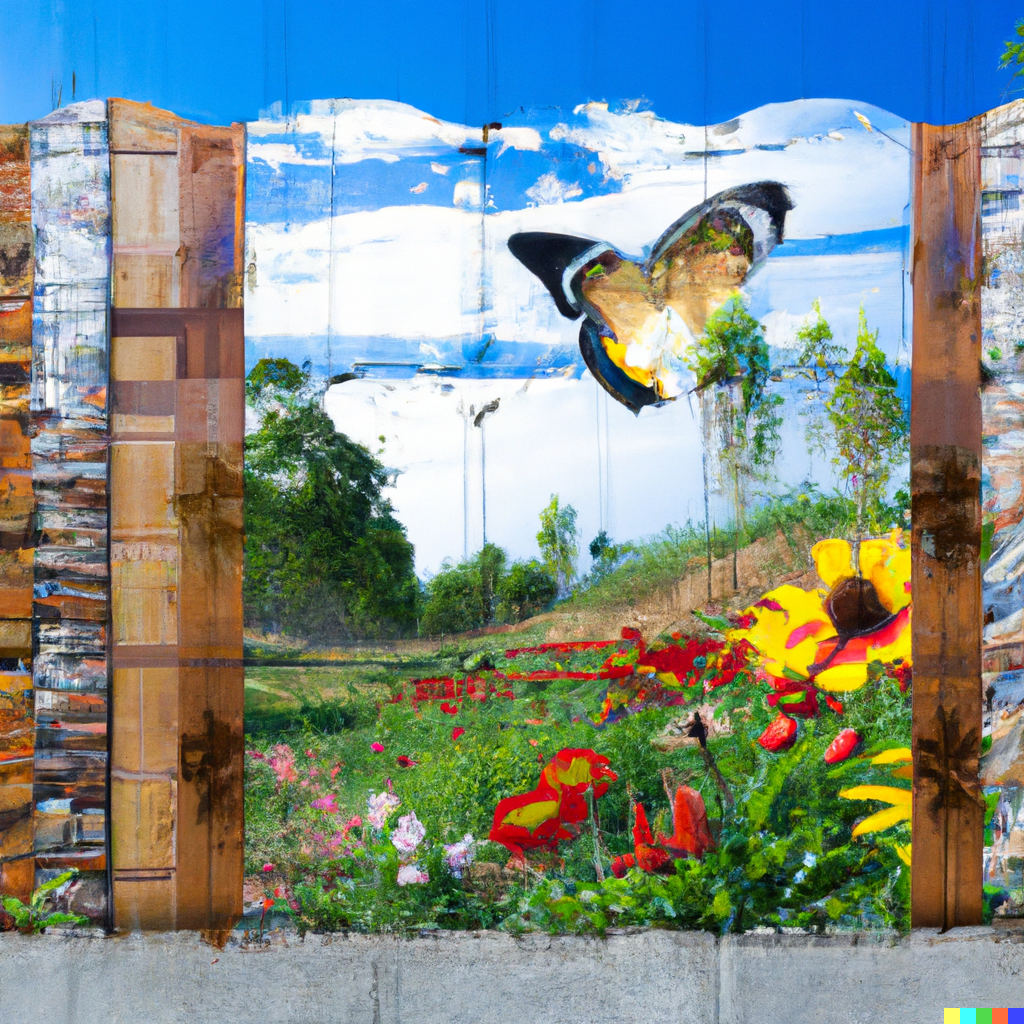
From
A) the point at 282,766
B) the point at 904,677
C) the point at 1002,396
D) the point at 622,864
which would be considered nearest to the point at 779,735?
the point at 904,677

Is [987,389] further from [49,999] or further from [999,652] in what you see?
[49,999]

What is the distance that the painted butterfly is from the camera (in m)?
3.22

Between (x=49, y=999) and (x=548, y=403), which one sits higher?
(x=548, y=403)

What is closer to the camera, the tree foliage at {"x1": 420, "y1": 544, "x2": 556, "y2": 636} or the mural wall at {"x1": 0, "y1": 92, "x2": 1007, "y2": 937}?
the mural wall at {"x1": 0, "y1": 92, "x2": 1007, "y2": 937}

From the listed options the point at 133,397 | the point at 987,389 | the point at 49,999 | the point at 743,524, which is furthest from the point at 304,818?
the point at 987,389

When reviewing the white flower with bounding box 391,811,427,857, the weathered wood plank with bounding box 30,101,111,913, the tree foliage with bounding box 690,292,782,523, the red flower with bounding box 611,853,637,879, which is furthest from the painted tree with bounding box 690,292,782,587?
the weathered wood plank with bounding box 30,101,111,913

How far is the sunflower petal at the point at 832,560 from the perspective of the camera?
324cm

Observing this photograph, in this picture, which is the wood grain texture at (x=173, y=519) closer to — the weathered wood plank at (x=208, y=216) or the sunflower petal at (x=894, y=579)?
the weathered wood plank at (x=208, y=216)

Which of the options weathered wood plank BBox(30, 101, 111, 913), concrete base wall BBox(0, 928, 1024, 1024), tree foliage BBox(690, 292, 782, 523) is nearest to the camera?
concrete base wall BBox(0, 928, 1024, 1024)

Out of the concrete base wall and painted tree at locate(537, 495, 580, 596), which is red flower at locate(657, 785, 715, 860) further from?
painted tree at locate(537, 495, 580, 596)

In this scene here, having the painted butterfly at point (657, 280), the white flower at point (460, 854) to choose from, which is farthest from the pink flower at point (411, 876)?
the painted butterfly at point (657, 280)

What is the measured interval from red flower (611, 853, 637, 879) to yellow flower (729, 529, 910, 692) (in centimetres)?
105

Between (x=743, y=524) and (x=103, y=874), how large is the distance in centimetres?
324

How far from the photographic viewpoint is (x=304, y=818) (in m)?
3.20
